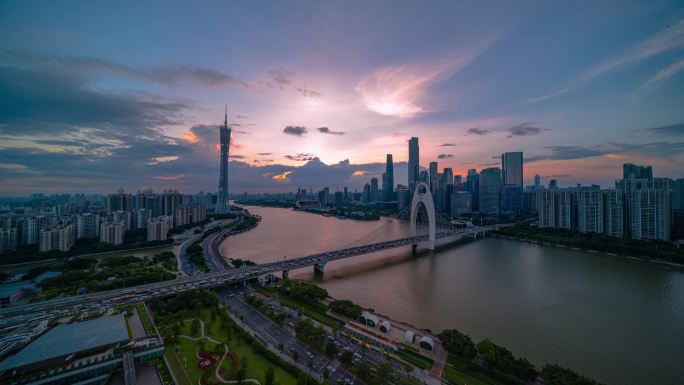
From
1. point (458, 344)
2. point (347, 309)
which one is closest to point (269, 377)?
point (347, 309)

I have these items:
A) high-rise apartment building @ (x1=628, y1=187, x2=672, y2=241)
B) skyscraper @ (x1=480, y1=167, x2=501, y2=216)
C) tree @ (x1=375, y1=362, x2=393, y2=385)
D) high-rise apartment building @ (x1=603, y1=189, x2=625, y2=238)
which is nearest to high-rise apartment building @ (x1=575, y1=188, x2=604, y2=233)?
high-rise apartment building @ (x1=603, y1=189, x2=625, y2=238)

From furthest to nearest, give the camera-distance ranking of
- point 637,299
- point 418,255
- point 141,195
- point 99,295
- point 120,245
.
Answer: point 141,195 < point 120,245 < point 418,255 < point 637,299 < point 99,295

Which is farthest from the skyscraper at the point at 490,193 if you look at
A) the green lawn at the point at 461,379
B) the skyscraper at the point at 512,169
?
the green lawn at the point at 461,379

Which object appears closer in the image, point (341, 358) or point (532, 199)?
point (341, 358)

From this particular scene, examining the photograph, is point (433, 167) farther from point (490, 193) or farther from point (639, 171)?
point (639, 171)

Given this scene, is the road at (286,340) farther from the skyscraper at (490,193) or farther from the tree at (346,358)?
the skyscraper at (490,193)

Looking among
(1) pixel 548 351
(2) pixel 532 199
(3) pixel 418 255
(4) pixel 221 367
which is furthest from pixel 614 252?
(2) pixel 532 199

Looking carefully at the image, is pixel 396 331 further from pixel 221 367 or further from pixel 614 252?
pixel 614 252

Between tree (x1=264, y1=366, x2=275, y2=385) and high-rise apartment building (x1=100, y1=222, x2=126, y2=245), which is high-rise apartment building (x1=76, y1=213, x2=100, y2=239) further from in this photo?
tree (x1=264, y1=366, x2=275, y2=385)
